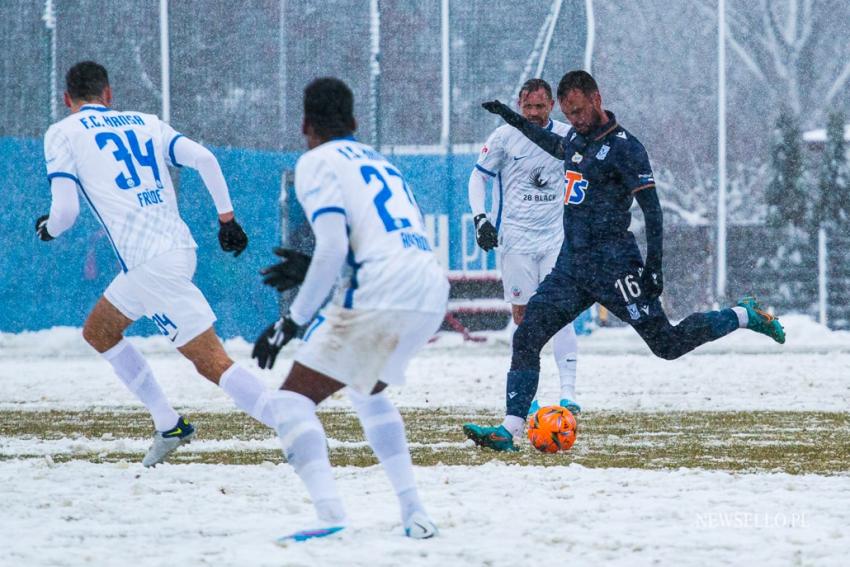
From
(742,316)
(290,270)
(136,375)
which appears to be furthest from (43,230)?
(742,316)

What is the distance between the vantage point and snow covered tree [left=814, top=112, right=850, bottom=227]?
23.1m

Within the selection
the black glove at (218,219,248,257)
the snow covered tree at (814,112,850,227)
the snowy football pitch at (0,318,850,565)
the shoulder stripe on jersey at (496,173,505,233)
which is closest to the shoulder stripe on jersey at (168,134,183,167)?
the black glove at (218,219,248,257)

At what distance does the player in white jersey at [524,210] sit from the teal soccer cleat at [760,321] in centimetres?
171

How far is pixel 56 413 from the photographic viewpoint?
36.0ft

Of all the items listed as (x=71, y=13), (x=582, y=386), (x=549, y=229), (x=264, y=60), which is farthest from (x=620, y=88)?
(x=549, y=229)

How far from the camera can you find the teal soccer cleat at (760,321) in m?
8.54

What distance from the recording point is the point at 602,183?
8172 mm

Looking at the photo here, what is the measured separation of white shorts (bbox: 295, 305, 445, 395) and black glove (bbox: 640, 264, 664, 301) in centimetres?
309

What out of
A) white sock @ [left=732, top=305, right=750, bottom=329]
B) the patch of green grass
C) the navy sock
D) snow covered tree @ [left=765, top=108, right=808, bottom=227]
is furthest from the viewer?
snow covered tree @ [left=765, top=108, right=808, bottom=227]

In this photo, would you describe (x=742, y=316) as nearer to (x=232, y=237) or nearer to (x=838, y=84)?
(x=232, y=237)

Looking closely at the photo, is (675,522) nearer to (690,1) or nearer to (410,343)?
(410,343)

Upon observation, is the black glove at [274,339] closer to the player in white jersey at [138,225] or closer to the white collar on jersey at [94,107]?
the player in white jersey at [138,225]

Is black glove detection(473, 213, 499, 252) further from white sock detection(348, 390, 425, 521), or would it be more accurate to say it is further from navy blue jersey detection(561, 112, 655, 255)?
white sock detection(348, 390, 425, 521)

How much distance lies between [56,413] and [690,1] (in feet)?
51.7
